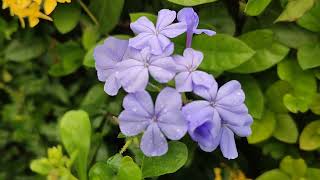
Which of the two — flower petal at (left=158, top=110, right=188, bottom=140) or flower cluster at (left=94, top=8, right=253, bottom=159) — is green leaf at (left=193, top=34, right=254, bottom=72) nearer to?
flower cluster at (left=94, top=8, right=253, bottom=159)

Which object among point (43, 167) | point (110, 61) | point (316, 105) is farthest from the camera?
point (316, 105)

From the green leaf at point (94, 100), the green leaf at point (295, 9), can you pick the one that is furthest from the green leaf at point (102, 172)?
the green leaf at point (295, 9)

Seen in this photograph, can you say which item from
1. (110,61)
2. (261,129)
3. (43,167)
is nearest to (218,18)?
(261,129)

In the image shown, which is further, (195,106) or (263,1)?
(263,1)

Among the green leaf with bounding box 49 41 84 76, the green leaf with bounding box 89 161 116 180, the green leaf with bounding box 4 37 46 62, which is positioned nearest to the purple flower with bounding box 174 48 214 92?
the green leaf with bounding box 89 161 116 180

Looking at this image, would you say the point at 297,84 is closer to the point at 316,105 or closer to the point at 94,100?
the point at 316,105

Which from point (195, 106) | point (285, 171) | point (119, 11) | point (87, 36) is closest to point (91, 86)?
point (87, 36)

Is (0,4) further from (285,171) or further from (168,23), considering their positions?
(285,171)

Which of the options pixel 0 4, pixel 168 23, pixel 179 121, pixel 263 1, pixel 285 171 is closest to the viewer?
pixel 179 121

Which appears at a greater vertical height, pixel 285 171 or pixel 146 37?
pixel 146 37
